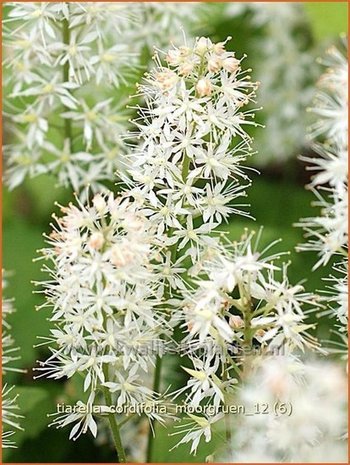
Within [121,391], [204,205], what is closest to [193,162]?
[204,205]

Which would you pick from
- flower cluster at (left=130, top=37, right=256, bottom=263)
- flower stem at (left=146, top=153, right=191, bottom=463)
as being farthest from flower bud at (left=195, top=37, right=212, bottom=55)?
flower stem at (left=146, top=153, right=191, bottom=463)

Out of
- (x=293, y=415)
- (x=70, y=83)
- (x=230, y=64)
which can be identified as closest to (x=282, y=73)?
(x=70, y=83)

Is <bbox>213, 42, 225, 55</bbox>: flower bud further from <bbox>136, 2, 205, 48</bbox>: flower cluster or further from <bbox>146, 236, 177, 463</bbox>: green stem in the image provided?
<bbox>136, 2, 205, 48</bbox>: flower cluster

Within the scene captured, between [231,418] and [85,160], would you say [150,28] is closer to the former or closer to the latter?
[85,160]

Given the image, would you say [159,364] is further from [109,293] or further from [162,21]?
[162,21]

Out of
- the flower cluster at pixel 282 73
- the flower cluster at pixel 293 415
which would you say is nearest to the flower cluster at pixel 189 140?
the flower cluster at pixel 293 415

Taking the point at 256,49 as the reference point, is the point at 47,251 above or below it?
below
